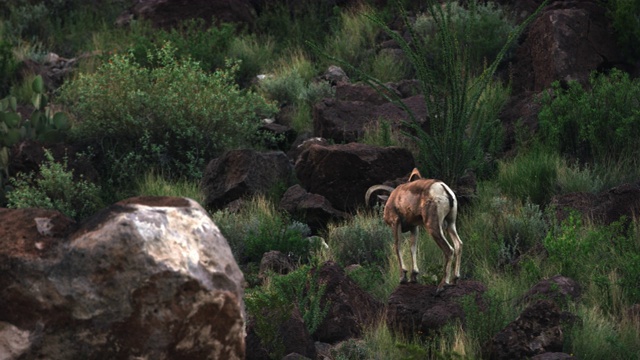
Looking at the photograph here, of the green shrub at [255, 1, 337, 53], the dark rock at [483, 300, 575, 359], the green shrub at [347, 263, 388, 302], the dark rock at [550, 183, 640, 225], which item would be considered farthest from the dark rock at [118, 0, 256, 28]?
the dark rock at [483, 300, 575, 359]

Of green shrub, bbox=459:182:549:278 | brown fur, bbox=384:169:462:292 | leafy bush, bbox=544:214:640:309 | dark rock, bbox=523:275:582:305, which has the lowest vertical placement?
green shrub, bbox=459:182:549:278

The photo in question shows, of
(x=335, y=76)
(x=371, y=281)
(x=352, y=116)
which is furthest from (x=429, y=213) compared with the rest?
(x=335, y=76)

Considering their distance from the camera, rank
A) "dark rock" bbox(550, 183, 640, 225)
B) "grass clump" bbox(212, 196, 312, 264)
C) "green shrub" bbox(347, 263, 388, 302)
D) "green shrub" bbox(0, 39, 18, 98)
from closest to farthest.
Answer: "green shrub" bbox(347, 263, 388, 302) < "dark rock" bbox(550, 183, 640, 225) < "grass clump" bbox(212, 196, 312, 264) < "green shrub" bbox(0, 39, 18, 98)

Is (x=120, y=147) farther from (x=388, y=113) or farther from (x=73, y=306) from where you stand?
(x=73, y=306)

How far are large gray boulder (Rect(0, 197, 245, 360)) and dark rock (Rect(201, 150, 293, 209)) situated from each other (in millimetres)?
5997

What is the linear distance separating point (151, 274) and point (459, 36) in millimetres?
10092

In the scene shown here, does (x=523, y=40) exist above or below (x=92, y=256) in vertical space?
below

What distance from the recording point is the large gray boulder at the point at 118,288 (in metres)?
4.39

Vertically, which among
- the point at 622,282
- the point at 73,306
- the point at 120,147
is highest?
the point at 73,306

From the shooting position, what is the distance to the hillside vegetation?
743 centimetres

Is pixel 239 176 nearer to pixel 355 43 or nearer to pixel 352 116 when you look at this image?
pixel 352 116

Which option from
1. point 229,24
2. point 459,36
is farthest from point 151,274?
point 229,24

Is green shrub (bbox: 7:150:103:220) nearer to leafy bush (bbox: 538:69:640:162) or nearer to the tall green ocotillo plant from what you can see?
the tall green ocotillo plant

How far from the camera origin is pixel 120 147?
468 inches
